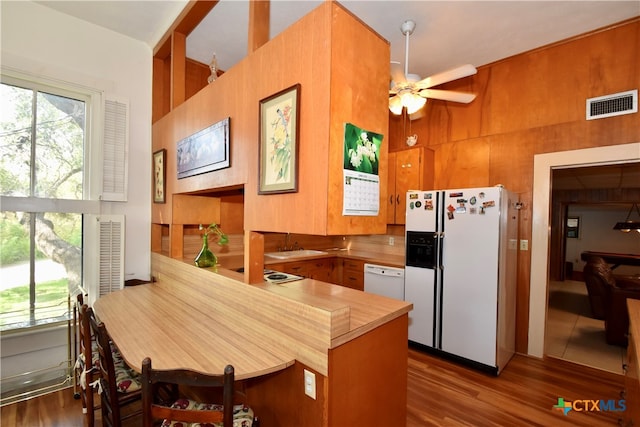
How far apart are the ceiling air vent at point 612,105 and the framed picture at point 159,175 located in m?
4.06

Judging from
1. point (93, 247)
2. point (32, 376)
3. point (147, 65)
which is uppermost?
point (147, 65)

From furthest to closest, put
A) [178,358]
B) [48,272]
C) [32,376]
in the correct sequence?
1. [48,272]
2. [32,376]
3. [178,358]

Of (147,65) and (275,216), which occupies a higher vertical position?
(147,65)

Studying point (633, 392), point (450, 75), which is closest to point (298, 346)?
point (633, 392)

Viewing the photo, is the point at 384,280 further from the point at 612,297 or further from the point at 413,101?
the point at 612,297

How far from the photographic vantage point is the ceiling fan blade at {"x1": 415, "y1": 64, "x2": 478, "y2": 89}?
7.97 ft

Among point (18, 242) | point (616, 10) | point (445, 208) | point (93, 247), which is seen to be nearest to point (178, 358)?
point (93, 247)

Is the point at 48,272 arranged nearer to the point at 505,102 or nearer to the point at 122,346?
the point at 122,346

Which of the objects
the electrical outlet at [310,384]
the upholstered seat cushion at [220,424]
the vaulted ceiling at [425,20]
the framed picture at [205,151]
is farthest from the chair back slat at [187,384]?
the vaulted ceiling at [425,20]

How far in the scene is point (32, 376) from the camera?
2451 millimetres

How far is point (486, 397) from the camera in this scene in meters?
2.36

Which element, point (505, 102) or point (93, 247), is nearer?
point (93, 247)

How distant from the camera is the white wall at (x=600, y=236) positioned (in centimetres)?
766

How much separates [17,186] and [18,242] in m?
0.47
